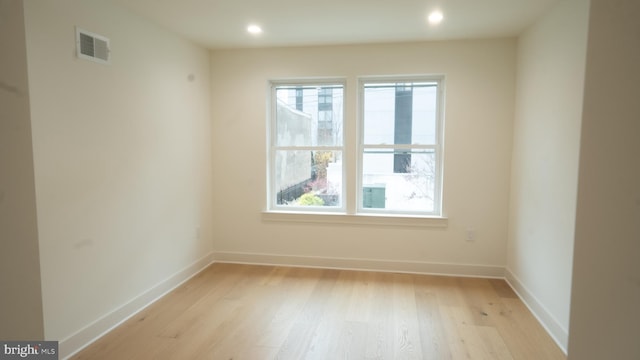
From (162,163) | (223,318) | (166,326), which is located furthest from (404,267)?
(162,163)

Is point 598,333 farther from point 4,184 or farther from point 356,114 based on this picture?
point 356,114

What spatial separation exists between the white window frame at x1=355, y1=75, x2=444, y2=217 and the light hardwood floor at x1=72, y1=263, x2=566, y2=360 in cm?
71

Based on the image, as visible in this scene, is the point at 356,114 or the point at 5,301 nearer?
the point at 5,301

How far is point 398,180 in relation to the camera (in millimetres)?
3781

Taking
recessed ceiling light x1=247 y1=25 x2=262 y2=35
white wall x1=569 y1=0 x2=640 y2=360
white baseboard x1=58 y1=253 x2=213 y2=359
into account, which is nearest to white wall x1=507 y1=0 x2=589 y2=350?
white wall x1=569 y1=0 x2=640 y2=360

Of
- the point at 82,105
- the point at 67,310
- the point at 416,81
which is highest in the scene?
the point at 416,81

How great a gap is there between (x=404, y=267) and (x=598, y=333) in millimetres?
2886

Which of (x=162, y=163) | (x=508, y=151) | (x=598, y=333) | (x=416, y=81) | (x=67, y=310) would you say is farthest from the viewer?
(x=416, y=81)

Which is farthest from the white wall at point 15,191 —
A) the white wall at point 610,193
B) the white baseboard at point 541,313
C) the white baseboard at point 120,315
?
the white baseboard at point 541,313

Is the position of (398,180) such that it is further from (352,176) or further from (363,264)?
(363,264)

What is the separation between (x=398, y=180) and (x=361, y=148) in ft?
1.79

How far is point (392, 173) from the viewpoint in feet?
12.4

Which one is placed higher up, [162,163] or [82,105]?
[82,105]

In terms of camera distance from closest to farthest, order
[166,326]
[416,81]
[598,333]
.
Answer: [598,333] → [166,326] → [416,81]
